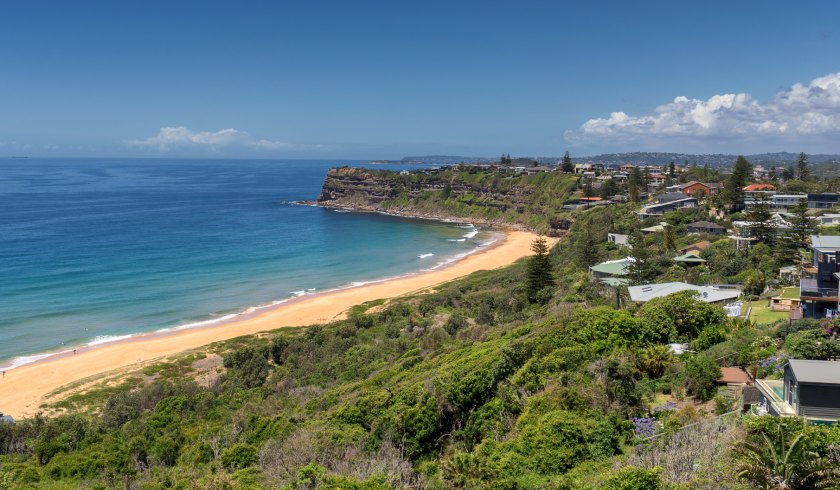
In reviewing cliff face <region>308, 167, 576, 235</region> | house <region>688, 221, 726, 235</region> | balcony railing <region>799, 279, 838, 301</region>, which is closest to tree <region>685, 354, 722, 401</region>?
balcony railing <region>799, 279, 838, 301</region>

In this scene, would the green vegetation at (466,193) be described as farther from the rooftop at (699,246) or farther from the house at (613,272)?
the house at (613,272)

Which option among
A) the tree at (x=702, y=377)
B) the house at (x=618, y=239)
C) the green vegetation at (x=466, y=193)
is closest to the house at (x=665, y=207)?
the house at (x=618, y=239)

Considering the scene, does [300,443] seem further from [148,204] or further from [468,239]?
[148,204]

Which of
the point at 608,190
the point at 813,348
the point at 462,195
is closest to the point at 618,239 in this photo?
the point at 608,190

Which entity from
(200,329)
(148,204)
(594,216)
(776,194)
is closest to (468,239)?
(594,216)

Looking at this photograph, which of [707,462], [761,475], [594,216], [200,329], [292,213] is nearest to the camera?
[761,475]

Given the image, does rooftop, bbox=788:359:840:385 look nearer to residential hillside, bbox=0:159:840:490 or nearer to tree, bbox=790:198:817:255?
residential hillside, bbox=0:159:840:490

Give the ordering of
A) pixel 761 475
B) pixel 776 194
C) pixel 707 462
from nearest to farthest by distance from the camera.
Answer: pixel 761 475 → pixel 707 462 → pixel 776 194
